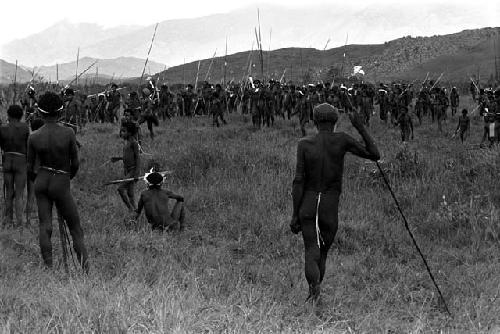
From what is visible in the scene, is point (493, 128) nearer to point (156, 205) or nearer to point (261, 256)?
point (261, 256)

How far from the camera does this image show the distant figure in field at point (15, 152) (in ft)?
28.7

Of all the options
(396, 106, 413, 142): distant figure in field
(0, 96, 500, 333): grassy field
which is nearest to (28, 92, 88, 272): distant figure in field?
(0, 96, 500, 333): grassy field

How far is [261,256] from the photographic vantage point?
326 inches

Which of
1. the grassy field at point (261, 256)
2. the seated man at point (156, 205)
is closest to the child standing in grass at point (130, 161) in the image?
the grassy field at point (261, 256)

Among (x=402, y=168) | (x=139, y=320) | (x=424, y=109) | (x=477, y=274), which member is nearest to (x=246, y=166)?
(x=402, y=168)

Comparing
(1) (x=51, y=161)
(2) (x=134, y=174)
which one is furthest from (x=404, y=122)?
(1) (x=51, y=161)

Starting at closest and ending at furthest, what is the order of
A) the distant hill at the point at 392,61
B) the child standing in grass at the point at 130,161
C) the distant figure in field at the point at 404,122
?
the child standing in grass at the point at 130,161 → the distant figure in field at the point at 404,122 → the distant hill at the point at 392,61

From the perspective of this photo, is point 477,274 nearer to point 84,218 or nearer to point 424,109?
point 84,218

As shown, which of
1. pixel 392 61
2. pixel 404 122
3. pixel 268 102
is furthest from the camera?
pixel 392 61

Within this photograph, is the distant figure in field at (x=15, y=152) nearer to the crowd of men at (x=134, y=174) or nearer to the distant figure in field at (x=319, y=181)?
the crowd of men at (x=134, y=174)

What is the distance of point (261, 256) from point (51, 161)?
3.28 metres

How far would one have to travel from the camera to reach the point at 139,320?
14.0ft

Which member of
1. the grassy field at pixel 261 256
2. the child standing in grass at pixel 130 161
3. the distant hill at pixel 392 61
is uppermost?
the distant hill at pixel 392 61

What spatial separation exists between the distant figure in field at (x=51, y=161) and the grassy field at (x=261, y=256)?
64 cm
